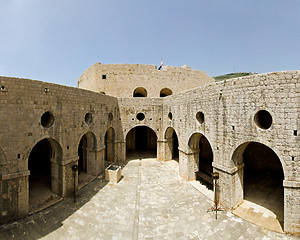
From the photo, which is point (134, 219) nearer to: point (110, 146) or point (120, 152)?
point (120, 152)

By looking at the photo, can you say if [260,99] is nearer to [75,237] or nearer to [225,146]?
[225,146]

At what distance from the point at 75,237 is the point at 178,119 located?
1008 centimetres

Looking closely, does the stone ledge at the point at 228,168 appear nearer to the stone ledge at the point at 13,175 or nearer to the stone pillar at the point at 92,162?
the stone pillar at the point at 92,162

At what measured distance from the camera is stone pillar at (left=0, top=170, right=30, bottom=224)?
23.7 feet

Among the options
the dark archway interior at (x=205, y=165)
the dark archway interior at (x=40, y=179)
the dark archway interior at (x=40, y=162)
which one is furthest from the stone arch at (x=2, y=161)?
the dark archway interior at (x=205, y=165)

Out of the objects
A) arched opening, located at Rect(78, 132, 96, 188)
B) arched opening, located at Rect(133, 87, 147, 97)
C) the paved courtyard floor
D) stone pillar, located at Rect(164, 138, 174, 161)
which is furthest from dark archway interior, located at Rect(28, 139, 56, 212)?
arched opening, located at Rect(133, 87, 147, 97)

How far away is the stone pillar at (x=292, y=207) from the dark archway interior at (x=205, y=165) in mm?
4193

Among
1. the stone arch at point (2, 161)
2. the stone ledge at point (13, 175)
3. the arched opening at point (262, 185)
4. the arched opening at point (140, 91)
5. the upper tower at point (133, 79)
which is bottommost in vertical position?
the arched opening at point (262, 185)

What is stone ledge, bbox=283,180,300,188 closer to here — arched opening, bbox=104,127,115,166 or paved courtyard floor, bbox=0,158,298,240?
paved courtyard floor, bbox=0,158,298,240

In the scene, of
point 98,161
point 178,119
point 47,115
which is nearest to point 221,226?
point 178,119

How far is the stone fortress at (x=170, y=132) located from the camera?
22.5 ft

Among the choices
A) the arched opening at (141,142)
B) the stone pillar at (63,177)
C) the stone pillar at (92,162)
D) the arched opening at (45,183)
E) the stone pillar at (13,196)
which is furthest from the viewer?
the arched opening at (141,142)

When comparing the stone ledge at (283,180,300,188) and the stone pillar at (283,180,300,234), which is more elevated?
the stone ledge at (283,180,300,188)

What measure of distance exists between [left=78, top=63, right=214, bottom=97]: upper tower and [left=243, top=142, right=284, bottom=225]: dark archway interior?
11.8 metres
